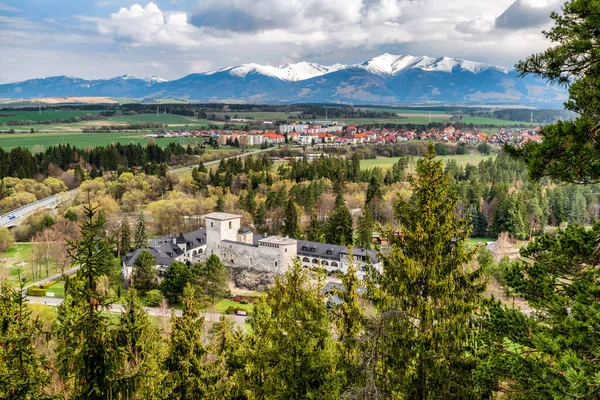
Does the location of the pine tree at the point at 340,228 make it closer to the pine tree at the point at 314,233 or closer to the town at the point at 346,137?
the pine tree at the point at 314,233

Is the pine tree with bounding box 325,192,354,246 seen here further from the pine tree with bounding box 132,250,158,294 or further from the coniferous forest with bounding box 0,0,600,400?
the coniferous forest with bounding box 0,0,600,400

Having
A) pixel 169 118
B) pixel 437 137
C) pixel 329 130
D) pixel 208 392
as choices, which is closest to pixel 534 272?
pixel 208 392

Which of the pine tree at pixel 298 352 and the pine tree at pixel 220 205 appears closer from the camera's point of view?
the pine tree at pixel 298 352

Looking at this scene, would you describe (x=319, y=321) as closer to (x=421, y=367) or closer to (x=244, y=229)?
(x=421, y=367)

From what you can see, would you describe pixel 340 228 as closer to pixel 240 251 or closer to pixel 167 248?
pixel 240 251

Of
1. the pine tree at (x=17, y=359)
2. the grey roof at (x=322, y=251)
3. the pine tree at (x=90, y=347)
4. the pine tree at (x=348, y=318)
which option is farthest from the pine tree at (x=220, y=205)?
the pine tree at (x=90, y=347)
